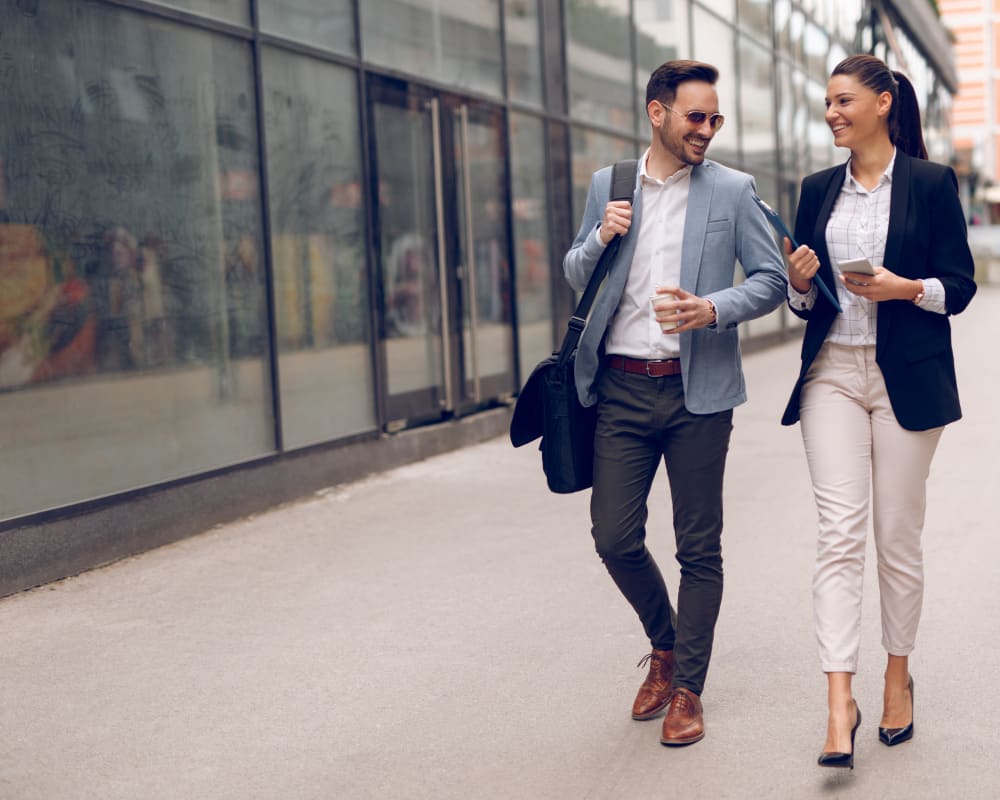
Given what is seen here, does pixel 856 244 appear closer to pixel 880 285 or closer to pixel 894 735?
pixel 880 285

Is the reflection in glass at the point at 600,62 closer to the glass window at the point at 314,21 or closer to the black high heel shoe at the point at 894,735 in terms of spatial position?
the glass window at the point at 314,21

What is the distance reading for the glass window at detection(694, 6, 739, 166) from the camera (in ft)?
59.9

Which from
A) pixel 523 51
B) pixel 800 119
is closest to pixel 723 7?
pixel 800 119

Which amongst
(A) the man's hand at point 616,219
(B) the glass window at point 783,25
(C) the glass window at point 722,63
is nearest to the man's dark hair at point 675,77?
(A) the man's hand at point 616,219

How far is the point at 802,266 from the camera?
375 cm

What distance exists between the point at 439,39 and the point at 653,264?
699 cm

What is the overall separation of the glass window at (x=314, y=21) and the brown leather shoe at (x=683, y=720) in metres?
5.64

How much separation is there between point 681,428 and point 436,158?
663 cm

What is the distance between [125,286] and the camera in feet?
23.2

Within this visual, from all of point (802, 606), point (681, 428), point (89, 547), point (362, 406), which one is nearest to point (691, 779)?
point (681, 428)

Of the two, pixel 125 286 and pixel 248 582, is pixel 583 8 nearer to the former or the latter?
pixel 125 286

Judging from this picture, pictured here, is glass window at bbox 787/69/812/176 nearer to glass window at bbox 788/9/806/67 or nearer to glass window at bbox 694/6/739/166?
glass window at bbox 788/9/806/67

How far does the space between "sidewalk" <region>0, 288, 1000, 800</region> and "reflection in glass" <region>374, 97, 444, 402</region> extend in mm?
2250

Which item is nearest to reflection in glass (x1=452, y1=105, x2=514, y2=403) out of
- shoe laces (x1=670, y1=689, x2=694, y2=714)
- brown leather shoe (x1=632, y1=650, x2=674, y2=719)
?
brown leather shoe (x1=632, y1=650, x2=674, y2=719)
